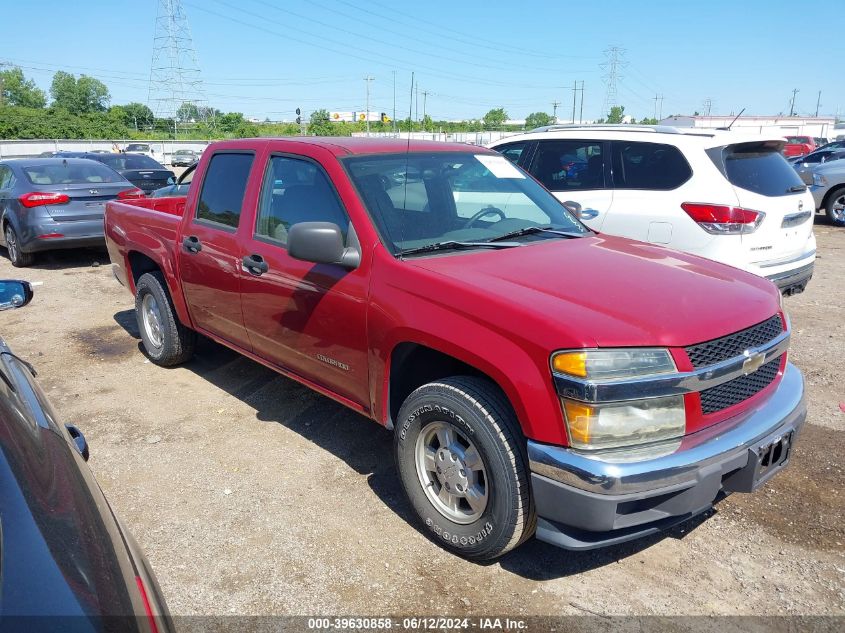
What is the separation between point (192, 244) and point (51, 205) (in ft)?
20.3

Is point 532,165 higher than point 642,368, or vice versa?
point 532,165

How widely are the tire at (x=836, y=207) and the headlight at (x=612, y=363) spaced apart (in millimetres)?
13823

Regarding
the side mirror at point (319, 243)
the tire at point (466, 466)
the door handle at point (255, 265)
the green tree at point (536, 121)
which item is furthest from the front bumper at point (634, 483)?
the green tree at point (536, 121)

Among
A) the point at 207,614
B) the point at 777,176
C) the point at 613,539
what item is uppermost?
the point at 777,176

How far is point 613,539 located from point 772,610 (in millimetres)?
800

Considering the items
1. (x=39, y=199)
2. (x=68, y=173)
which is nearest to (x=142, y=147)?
(x=68, y=173)

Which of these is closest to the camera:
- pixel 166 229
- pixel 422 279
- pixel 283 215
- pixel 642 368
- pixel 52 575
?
pixel 52 575

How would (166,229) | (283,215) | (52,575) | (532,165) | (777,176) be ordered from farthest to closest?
(532,165)
(777,176)
(166,229)
(283,215)
(52,575)

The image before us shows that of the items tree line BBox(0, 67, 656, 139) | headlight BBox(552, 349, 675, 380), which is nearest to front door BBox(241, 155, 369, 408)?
headlight BBox(552, 349, 675, 380)

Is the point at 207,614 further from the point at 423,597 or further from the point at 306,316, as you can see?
the point at 306,316

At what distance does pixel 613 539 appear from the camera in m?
2.64

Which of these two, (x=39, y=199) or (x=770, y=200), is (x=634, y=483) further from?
(x=39, y=199)

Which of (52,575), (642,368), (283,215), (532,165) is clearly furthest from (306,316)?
(532,165)

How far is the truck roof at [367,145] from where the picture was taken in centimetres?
394
